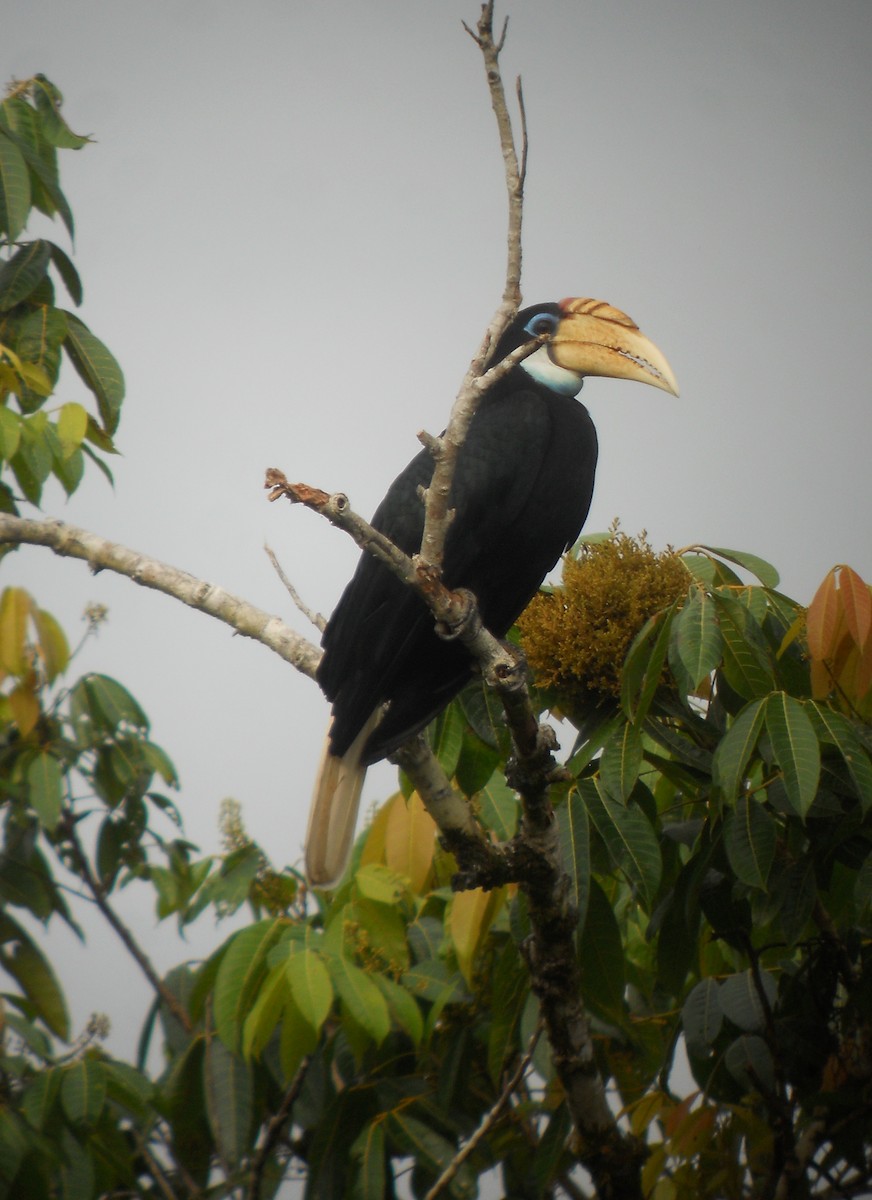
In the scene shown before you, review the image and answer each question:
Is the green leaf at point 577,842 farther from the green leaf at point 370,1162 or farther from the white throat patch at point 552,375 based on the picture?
the white throat patch at point 552,375

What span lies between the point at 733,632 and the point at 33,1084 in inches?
71.6

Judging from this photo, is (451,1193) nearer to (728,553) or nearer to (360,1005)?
(360,1005)

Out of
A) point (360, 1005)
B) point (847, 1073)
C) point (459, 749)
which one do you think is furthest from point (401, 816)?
point (847, 1073)

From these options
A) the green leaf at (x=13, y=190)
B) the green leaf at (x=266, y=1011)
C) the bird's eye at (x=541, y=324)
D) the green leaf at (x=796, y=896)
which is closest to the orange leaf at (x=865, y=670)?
A: the green leaf at (x=796, y=896)

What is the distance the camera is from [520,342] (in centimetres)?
352

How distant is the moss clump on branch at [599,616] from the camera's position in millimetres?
2434

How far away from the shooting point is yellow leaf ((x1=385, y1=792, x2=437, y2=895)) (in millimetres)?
2695

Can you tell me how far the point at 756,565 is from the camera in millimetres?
2686

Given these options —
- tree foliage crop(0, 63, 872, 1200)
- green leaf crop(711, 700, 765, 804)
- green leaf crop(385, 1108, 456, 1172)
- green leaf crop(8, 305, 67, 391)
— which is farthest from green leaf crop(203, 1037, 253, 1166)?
green leaf crop(8, 305, 67, 391)

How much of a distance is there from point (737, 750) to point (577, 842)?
1.31 feet

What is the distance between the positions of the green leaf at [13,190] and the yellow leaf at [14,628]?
874 millimetres

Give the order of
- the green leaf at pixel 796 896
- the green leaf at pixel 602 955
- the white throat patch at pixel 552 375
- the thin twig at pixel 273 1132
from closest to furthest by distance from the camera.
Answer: the green leaf at pixel 796 896 < the green leaf at pixel 602 955 < the thin twig at pixel 273 1132 < the white throat patch at pixel 552 375

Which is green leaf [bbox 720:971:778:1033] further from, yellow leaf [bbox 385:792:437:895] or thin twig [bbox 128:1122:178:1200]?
thin twig [bbox 128:1122:178:1200]

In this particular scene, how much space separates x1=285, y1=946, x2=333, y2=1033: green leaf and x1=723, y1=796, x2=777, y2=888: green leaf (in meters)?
0.84
